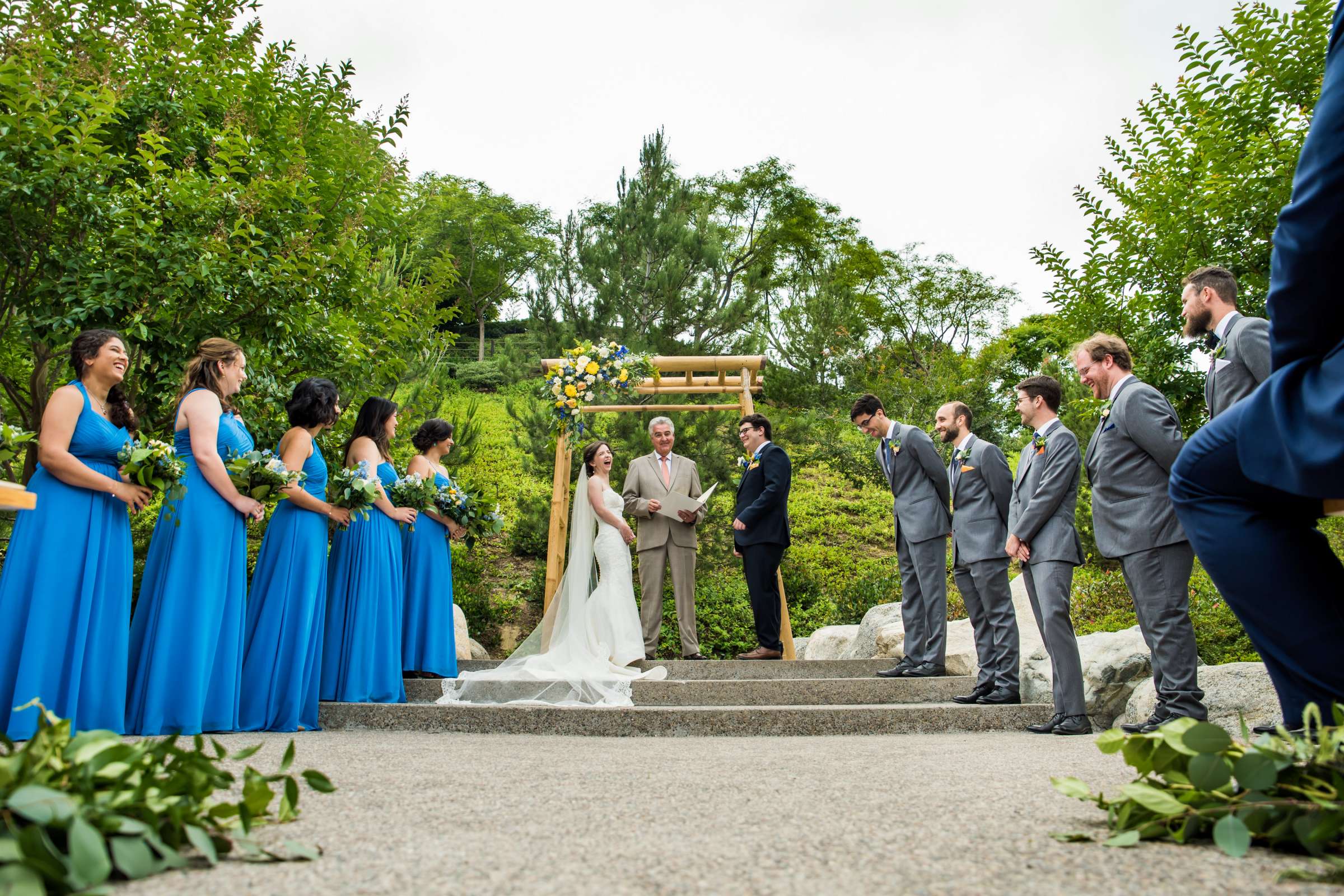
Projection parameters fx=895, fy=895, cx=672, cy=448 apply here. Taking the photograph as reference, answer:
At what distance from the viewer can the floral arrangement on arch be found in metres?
9.51

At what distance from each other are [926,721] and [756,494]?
10.7 ft

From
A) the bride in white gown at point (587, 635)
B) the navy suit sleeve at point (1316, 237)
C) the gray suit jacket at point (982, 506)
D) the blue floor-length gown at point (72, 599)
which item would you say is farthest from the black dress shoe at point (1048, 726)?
the blue floor-length gown at point (72, 599)

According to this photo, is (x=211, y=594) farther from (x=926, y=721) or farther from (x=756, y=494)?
(x=756, y=494)

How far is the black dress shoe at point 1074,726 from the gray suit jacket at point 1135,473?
1.10 meters

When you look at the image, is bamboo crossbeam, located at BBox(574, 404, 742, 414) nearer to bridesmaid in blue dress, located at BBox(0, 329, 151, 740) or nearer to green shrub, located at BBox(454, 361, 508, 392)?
bridesmaid in blue dress, located at BBox(0, 329, 151, 740)

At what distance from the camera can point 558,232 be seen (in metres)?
12.2

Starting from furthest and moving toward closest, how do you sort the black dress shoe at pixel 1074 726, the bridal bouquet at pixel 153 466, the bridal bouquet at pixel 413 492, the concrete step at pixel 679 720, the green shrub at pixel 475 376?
the green shrub at pixel 475 376 < the bridal bouquet at pixel 413 492 < the concrete step at pixel 679 720 < the black dress shoe at pixel 1074 726 < the bridal bouquet at pixel 153 466

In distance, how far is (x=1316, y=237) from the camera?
172 cm

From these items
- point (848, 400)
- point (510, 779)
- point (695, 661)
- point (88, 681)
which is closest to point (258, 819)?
point (510, 779)

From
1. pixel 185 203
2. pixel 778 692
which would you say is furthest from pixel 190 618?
pixel 778 692

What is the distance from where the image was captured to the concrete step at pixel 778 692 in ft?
21.4

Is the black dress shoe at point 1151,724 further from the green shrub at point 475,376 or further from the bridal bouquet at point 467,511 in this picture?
the green shrub at point 475,376

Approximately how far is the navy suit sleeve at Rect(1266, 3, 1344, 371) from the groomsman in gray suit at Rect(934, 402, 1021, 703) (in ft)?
15.2

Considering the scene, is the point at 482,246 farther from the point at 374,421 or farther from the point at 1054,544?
the point at 1054,544
